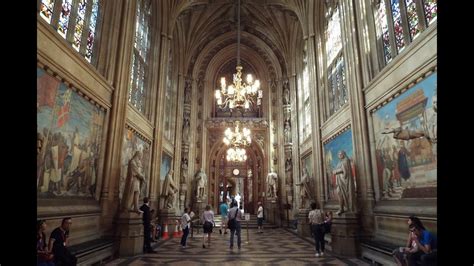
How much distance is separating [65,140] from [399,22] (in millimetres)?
9535

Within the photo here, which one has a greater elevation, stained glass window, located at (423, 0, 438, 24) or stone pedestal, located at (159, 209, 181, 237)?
stained glass window, located at (423, 0, 438, 24)

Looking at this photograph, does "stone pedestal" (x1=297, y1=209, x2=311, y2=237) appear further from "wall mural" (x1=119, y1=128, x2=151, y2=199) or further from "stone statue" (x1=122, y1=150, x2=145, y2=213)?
"stone statue" (x1=122, y1=150, x2=145, y2=213)

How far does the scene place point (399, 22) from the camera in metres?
7.93

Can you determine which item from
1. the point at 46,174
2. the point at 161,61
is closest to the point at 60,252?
the point at 46,174

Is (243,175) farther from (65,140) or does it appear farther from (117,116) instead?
(65,140)

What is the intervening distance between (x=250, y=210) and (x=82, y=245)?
17154mm

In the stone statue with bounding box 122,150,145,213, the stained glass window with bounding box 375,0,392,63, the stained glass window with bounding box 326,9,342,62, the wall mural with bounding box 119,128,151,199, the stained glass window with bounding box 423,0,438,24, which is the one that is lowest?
the stone statue with bounding box 122,150,145,213

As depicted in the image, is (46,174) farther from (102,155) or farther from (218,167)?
(218,167)

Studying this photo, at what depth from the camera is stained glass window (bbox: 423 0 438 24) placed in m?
6.47

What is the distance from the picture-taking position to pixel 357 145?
9.38 m

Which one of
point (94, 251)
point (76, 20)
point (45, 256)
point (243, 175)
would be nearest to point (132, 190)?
point (94, 251)

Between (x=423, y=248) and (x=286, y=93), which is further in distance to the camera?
(x=286, y=93)

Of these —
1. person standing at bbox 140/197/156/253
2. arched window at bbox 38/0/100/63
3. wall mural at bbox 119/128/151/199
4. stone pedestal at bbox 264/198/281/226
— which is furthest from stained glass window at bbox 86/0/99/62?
stone pedestal at bbox 264/198/281/226

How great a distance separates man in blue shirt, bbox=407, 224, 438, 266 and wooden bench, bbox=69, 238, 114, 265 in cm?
670
